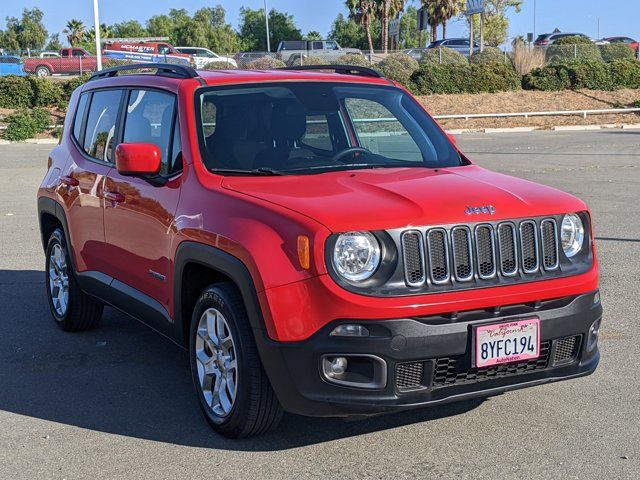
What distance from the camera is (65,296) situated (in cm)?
678

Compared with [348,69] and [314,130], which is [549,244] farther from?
[348,69]

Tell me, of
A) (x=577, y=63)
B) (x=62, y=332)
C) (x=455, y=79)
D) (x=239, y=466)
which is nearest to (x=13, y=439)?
(x=239, y=466)

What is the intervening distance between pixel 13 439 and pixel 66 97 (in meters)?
28.5

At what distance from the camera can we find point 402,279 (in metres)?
4.10

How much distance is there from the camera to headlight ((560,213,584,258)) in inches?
181

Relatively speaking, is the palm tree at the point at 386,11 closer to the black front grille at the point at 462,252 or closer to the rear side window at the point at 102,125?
the rear side window at the point at 102,125

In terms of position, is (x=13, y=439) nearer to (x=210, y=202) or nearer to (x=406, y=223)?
(x=210, y=202)

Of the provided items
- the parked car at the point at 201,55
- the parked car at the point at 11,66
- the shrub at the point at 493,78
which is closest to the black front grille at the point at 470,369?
the shrub at the point at 493,78

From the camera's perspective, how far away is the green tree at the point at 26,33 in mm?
113681

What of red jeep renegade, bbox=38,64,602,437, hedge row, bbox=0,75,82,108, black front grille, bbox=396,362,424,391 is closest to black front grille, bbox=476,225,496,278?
red jeep renegade, bbox=38,64,602,437

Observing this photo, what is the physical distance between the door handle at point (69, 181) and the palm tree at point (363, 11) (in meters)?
70.1

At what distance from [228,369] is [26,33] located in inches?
4603

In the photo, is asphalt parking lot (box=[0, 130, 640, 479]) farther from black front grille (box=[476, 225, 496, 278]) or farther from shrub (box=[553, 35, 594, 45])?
shrub (box=[553, 35, 594, 45])

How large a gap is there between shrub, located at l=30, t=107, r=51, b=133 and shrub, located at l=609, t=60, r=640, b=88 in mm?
23100
